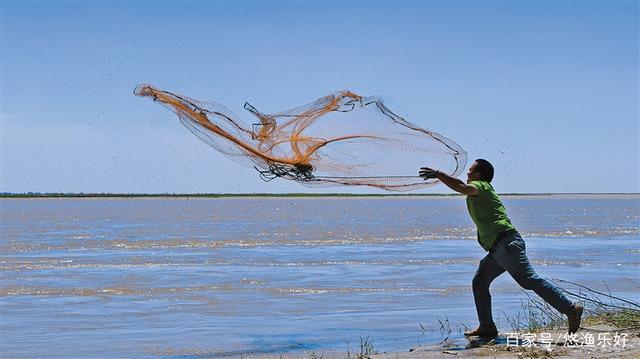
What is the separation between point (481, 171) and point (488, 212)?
0.43 meters

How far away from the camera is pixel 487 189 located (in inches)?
319

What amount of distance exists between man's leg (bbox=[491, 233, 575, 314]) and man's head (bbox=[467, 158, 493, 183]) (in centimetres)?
62

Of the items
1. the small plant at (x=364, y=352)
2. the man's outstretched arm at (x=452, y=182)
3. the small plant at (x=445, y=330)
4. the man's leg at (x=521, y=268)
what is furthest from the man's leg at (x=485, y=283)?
the small plant at (x=364, y=352)

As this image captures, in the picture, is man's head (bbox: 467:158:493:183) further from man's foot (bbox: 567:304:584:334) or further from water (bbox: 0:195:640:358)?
water (bbox: 0:195:640:358)

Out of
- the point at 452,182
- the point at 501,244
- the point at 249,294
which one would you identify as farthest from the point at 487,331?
the point at 249,294

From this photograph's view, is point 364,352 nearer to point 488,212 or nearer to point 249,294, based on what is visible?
point 488,212

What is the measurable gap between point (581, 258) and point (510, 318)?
13438 millimetres

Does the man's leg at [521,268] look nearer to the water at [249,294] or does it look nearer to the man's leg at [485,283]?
the man's leg at [485,283]

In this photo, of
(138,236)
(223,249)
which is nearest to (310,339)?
(223,249)

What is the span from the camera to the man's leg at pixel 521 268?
800 cm

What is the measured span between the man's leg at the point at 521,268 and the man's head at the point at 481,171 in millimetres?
617

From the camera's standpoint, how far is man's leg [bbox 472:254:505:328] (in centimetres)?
827

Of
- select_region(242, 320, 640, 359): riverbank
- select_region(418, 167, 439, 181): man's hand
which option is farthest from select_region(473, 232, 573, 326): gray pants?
select_region(418, 167, 439, 181): man's hand

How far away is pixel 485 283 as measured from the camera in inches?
330
